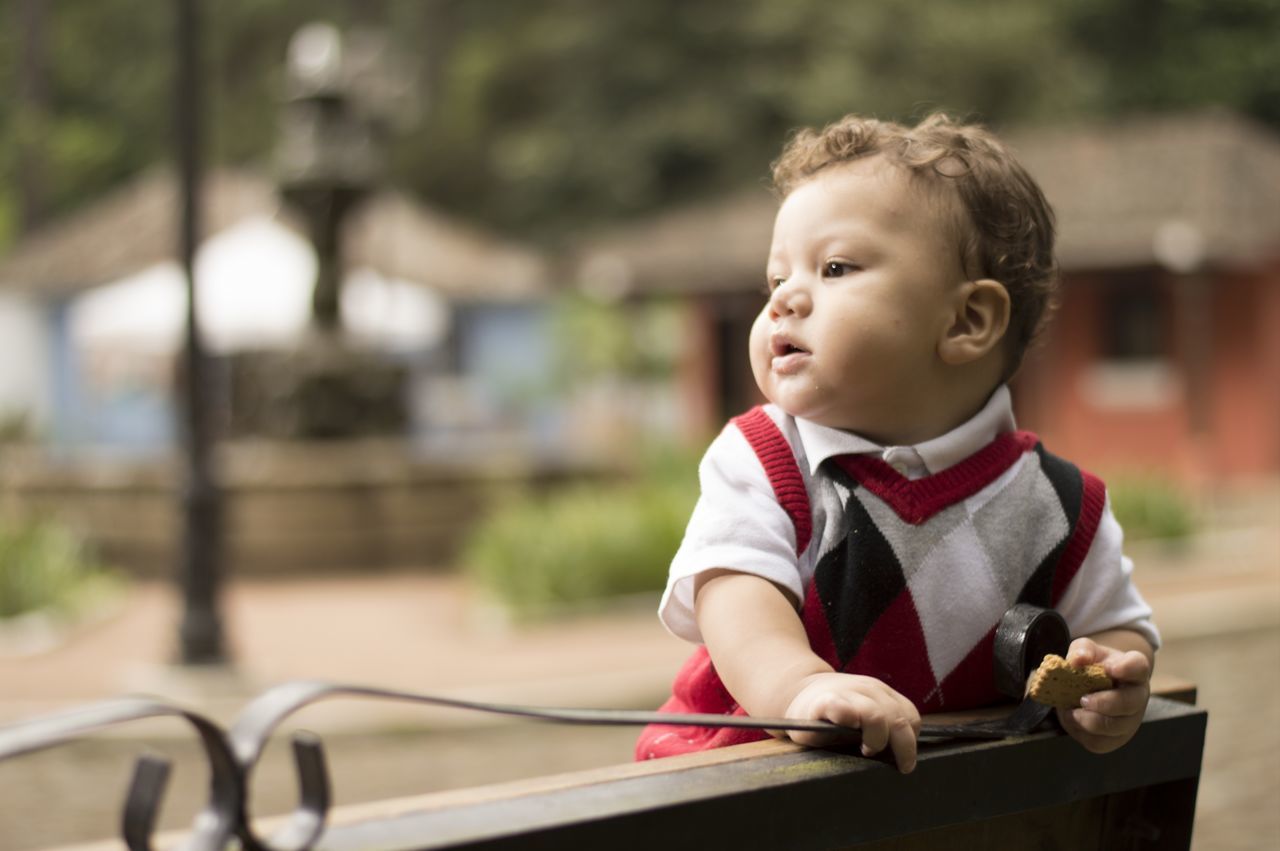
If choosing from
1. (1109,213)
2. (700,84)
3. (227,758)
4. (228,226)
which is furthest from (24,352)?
(227,758)

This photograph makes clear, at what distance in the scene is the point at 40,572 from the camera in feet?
38.1

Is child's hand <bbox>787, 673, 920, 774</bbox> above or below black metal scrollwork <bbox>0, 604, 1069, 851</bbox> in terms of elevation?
below

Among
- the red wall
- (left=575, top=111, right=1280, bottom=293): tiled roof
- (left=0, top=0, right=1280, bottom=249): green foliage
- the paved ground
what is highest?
(left=0, top=0, right=1280, bottom=249): green foliage

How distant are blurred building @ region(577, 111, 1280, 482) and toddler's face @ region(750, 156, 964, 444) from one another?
1937 centimetres

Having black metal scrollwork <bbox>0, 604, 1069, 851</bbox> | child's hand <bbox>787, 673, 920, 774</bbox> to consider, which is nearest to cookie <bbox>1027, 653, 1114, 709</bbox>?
child's hand <bbox>787, 673, 920, 774</bbox>

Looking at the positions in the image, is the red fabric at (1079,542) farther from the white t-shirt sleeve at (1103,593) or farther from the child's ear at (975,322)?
the child's ear at (975,322)

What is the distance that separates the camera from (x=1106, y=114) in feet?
110

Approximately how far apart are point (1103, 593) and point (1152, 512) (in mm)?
13229

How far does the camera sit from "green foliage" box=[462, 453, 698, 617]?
37.3 feet

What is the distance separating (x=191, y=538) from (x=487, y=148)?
106 feet

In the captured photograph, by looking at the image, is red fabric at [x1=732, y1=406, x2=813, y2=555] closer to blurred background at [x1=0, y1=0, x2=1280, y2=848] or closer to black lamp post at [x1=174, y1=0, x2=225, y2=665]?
blurred background at [x1=0, y1=0, x2=1280, y2=848]

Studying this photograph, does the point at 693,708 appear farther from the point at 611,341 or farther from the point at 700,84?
the point at 700,84

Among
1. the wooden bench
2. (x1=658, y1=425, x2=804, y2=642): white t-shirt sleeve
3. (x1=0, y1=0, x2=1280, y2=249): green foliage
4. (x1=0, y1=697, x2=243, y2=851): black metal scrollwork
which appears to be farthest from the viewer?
(x1=0, y1=0, x2=1280, y2=249): green foliage

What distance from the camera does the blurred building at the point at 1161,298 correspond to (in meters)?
21.4
